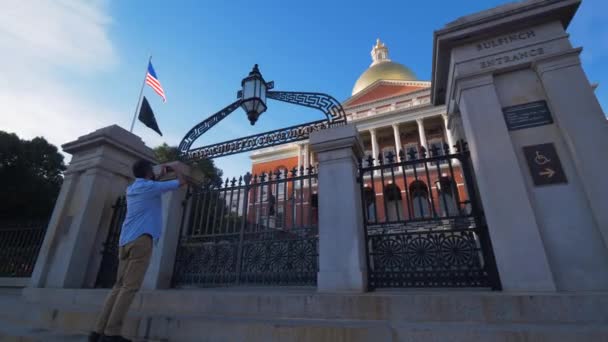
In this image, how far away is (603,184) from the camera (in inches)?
125

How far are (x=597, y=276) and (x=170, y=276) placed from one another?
600cm

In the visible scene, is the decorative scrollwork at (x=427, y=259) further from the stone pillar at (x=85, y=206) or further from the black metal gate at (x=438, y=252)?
the stone pillar at (x=85, y=206)

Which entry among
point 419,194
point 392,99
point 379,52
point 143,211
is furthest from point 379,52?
point 143,211

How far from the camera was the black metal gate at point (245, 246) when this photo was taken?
14.7 feet

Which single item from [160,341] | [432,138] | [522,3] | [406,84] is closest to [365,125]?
[432,138]

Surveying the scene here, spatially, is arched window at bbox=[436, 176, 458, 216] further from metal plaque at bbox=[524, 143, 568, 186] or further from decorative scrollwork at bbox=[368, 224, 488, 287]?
metal plaque at bbox=[524, 143, 568, 186]

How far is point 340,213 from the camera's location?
402cm

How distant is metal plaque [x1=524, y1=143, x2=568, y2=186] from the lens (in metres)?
3.45

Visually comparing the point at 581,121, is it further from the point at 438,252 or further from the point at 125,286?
the point at 125,286

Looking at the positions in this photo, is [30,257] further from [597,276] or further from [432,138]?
[432,138]

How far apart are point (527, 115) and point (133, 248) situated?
17.5 ft

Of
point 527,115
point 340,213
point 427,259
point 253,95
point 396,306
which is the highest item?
point 253,95

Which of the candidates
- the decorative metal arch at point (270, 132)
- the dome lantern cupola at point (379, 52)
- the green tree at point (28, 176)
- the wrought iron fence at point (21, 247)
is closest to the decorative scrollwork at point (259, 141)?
the decorative metal arch at point (270, 132)

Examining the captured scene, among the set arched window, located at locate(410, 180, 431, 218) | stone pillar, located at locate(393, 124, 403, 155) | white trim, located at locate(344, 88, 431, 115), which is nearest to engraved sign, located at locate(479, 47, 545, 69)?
arched window, located at locate(410, 180, 431, 218)
